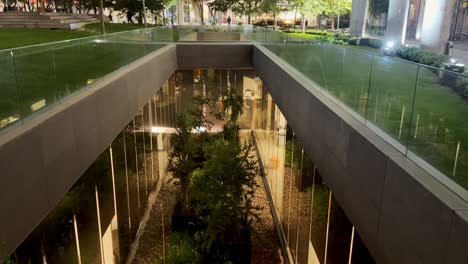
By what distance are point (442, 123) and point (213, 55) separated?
1902 centimetres

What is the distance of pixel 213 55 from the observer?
22.4 metres

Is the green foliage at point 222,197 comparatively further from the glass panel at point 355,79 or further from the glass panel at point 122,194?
the glass panel at point 355,79

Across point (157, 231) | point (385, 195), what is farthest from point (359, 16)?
point (385, 195)

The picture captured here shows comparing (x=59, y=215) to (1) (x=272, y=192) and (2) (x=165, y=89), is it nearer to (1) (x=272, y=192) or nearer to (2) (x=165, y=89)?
(1) (x=272, y=192)

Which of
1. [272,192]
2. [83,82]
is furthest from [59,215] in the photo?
[272,192]

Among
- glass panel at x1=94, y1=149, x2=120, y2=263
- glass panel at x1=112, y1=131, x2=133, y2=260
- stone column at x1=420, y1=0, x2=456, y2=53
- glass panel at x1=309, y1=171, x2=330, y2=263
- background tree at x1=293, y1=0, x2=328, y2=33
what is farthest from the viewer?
background tree at x1=293, y1=0, x2=328, y2=33

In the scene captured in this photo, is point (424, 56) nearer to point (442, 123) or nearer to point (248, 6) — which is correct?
point (442, 123)

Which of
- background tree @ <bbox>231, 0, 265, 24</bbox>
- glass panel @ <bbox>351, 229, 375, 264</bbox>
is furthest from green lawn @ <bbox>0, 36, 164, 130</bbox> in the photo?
background tree @ <bbox>231, 0, 265, 24</bbox>

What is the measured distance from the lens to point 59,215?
6.75 metres

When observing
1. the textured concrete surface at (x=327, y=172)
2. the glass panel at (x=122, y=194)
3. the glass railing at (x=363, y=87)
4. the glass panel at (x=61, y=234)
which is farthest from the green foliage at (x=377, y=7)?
the glass panel at (x=61, y=234)

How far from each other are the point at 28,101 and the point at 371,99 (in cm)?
444

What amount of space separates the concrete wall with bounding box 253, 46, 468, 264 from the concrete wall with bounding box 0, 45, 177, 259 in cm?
386

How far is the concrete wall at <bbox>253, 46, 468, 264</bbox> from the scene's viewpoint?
333 centimetres

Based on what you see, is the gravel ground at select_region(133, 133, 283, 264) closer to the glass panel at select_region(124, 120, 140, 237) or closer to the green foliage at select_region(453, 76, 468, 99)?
the glass panel at select_region(124, 120, 140, 237)
